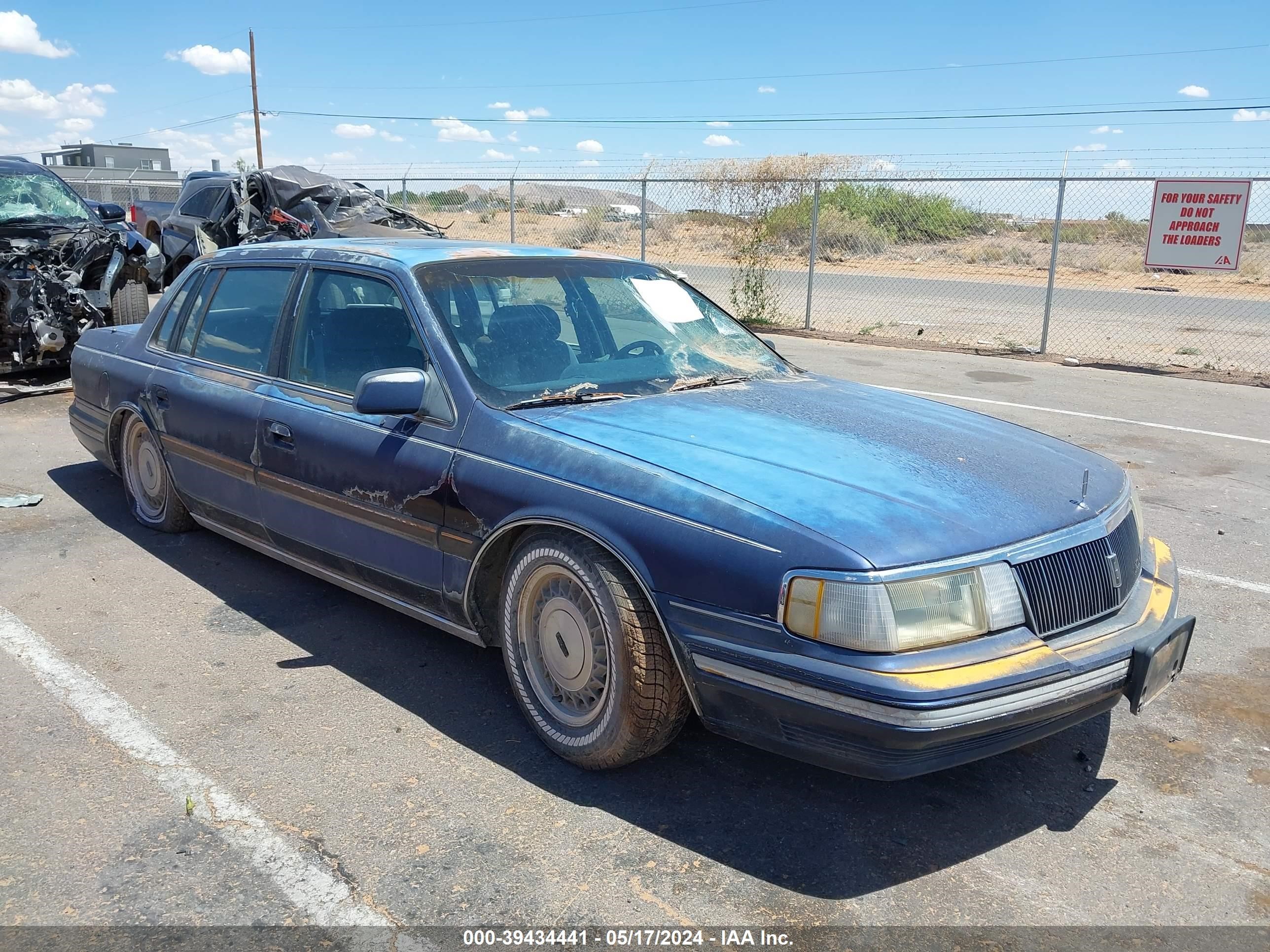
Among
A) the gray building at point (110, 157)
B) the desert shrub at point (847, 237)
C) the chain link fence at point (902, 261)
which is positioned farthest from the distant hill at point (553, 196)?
the gray building at point (110, 157)

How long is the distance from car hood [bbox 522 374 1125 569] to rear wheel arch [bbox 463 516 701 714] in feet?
0.66

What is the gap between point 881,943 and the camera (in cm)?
252

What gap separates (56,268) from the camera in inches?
367

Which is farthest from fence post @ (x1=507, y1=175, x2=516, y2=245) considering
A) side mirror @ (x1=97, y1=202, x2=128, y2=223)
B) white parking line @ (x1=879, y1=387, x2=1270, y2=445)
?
white parking line @ (x1=879, y1=387, x2=1270, y2=445)

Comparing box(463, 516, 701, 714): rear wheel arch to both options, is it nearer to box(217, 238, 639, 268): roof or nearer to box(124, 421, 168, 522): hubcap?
box(217, 238, 639, 268): roof

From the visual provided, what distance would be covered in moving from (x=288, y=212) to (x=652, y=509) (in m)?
12.3

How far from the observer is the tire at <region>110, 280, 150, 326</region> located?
1002 cm

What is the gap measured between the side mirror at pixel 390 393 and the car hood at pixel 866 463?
0.39 meters

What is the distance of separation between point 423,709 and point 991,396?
7.54 metres

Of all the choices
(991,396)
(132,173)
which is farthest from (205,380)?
(132,173)

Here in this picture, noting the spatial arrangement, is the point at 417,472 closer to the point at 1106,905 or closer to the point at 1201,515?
the point at 1106,905

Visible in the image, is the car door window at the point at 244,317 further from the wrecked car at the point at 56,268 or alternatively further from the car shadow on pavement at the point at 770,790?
the wrecked car at the point at 56,268

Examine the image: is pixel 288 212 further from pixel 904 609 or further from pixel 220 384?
pixel 904 609

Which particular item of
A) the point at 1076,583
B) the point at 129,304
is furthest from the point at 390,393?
the point at 129,304
